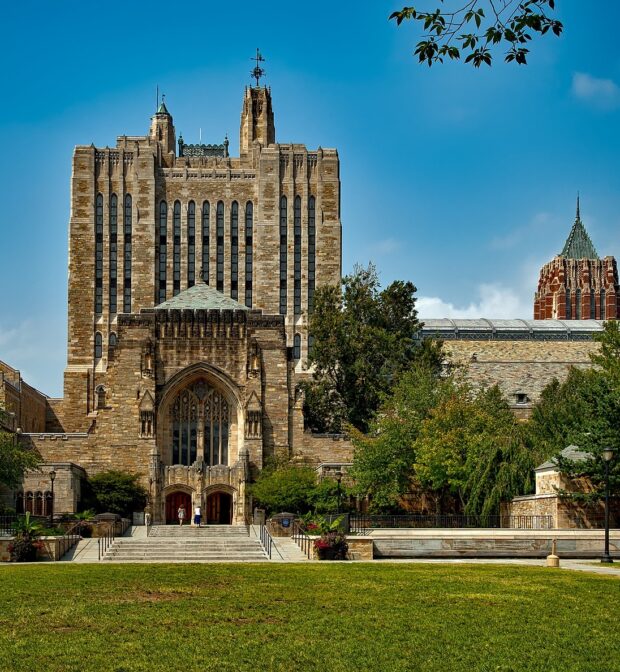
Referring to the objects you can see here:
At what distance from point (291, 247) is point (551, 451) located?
158 feet

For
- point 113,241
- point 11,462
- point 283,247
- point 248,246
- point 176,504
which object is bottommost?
point 176,504

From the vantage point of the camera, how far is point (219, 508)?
197 ft

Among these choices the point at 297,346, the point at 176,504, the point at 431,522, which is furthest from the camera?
the point at 297,346

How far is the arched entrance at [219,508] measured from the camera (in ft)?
195

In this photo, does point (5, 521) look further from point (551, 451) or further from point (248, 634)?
point (248, 634)

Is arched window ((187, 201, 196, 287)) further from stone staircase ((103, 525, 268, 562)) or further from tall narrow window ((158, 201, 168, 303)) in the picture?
stone staircase ((103, 525, 268, 562))

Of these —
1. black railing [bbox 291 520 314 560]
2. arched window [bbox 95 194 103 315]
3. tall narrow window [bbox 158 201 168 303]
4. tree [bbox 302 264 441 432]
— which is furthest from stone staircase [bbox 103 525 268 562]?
tall narrow window [bbox 158 201 168 303]

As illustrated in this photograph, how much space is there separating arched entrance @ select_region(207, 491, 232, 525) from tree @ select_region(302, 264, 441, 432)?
31.8 feet

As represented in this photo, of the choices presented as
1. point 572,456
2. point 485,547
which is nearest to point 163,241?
point 572,456

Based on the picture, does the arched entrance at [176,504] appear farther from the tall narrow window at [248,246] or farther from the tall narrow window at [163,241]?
the tall narrow window at [163,241]

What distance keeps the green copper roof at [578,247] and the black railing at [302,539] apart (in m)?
107

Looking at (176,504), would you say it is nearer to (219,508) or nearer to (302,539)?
(219,508)

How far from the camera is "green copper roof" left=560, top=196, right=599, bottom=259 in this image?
145500 millimetres

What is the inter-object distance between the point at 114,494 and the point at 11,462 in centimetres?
866
